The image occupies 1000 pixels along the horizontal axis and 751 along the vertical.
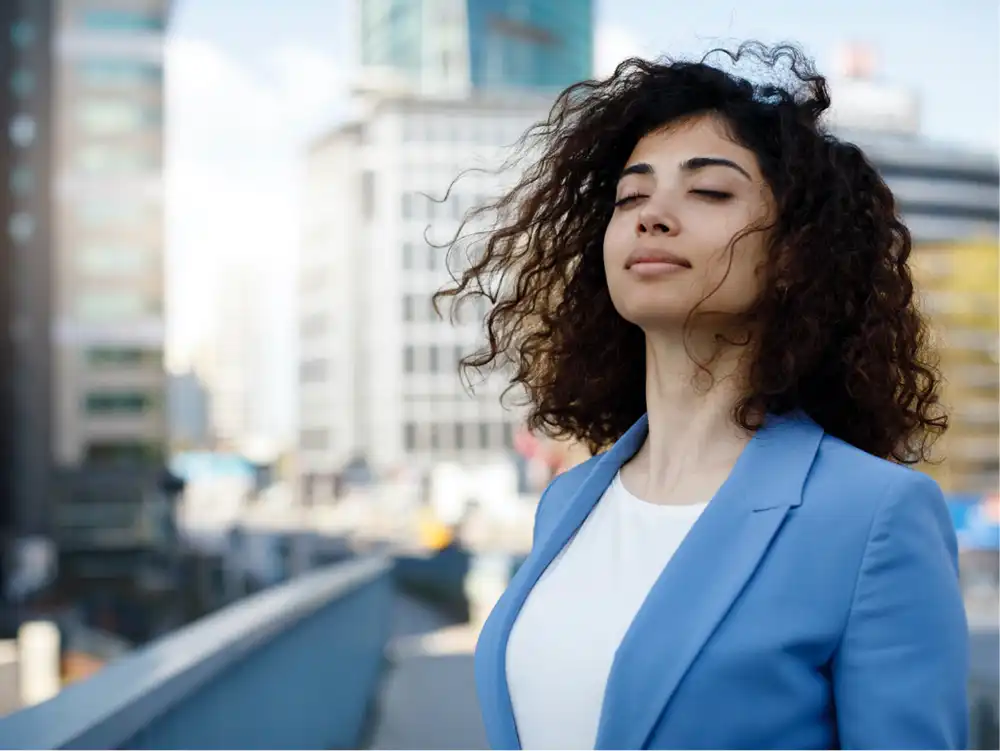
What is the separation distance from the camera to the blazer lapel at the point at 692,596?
151 centimetres

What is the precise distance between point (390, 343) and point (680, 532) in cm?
7526

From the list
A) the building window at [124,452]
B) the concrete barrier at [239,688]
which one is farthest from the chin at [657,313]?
the building window at [124,452]

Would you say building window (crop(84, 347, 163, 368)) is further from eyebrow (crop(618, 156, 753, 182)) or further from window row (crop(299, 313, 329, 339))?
eyebrow (crop(618, 156, 753, 182))

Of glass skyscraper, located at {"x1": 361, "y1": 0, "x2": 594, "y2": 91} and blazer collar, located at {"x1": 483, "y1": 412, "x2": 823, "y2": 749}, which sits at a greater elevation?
glass skyscraper, located at {"x1": 361, "y1": 0, "x2": 594, "y2": 91}

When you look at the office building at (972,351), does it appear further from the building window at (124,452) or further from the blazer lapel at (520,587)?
the blazer lapel at (520,587)

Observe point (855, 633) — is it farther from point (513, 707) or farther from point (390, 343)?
point (390, 343)

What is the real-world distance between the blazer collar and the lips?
0.84ft

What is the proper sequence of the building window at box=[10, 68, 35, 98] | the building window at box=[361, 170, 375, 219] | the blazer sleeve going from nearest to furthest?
the blazer sleeve, the building window at box=[10, 68, 35, 98], the building window at box=[361, 170, 375, 219]

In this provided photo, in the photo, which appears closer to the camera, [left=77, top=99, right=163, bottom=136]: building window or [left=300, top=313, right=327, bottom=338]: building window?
[left=77, top=99, right=163, bottom=136]: building window

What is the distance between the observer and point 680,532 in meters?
1.70

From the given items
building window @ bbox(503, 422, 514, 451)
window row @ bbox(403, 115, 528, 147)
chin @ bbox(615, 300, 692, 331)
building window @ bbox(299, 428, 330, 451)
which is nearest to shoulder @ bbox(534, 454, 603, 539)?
chin @ bbox(615, 300, 692, 331)

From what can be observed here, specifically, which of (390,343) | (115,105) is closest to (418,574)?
(115,105)

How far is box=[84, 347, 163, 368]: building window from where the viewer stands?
59.1m

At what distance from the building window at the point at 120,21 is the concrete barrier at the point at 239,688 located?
53.8m
